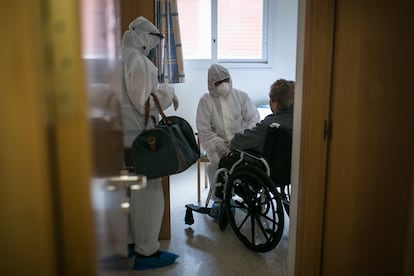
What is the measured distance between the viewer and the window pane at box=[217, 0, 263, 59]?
14.4 feet

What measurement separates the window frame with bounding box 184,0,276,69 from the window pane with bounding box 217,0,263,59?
5cm

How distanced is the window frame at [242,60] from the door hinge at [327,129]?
3212 millimetres

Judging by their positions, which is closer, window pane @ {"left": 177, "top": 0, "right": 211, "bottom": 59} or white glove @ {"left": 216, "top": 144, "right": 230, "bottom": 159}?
white glove @ {"left": 216, "top": 144, "right": 230, "bottom": 159}

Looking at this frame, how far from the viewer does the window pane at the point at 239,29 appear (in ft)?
14.4

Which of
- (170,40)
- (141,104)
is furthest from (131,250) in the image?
(170,40)

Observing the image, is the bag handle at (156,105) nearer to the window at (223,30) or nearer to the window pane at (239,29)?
the window at (223,30)

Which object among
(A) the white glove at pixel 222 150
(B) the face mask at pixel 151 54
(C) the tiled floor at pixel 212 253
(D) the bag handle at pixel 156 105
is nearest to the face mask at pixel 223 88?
(A) the white glove at pixel 222 150

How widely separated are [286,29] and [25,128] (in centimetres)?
445

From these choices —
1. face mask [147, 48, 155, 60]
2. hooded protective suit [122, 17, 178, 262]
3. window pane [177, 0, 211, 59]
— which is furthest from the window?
hooded protective suit [122, 17, 178, 262]

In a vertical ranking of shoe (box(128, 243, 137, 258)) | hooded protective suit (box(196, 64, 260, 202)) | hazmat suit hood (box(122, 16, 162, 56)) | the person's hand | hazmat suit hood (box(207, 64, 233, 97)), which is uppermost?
hazmat suit hood (box(122, 16, 162, 56))

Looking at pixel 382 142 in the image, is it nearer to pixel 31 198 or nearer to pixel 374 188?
pixel 374 188

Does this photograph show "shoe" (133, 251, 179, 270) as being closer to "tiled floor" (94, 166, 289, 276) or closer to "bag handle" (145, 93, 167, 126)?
"tiled floor" (94, 166, 289, 276)

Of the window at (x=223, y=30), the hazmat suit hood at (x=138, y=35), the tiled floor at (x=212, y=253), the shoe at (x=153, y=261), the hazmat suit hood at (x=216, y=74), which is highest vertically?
the window at (x=223, y=30)

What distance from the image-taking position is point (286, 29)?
448cm
